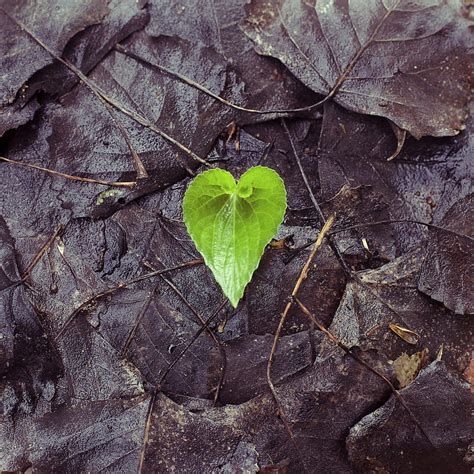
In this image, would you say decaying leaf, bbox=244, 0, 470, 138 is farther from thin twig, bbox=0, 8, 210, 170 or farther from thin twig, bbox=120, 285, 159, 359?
thin twig, bbox=120, 285, 159, 359

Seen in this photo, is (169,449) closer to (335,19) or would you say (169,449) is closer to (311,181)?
(311,181)

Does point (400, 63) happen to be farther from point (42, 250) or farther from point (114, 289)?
point (42, 250)

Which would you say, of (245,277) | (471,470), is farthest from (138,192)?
(471,470)

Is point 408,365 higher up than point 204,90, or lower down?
lower down

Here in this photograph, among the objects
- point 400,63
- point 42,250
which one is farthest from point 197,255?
point 400,63

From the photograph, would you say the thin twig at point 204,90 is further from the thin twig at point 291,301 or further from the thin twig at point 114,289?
the thin twig at point 114,289

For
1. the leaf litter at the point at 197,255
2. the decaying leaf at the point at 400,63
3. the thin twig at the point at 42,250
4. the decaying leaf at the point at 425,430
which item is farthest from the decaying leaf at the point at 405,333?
the thin twig at the point at 42,250
